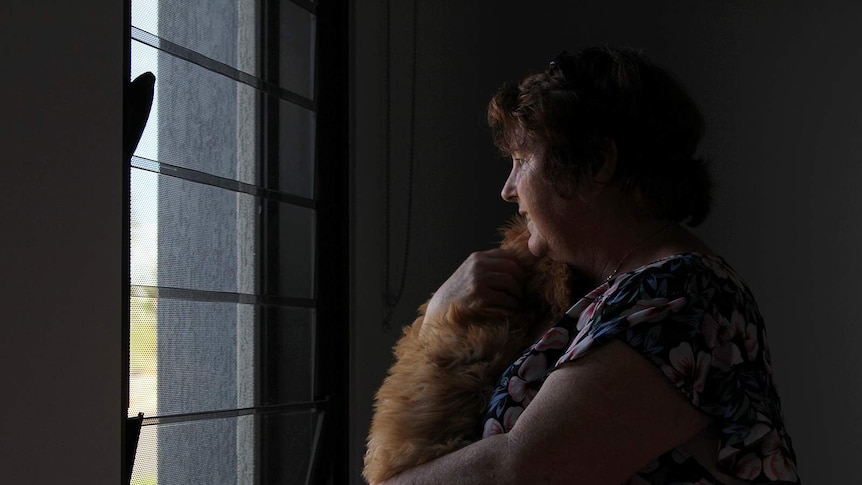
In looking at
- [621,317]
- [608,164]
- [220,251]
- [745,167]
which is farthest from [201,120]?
[745,167]

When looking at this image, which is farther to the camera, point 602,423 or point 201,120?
point 201,120

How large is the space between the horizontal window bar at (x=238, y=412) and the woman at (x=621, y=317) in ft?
1.60

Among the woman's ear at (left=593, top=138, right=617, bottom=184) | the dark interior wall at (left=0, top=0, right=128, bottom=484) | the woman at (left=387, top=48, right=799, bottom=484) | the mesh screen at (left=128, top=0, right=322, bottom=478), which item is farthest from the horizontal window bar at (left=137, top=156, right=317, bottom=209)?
the woman's ear at (left=593, top=138, right=617, bottom=184)

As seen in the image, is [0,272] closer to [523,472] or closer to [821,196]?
[523,472]

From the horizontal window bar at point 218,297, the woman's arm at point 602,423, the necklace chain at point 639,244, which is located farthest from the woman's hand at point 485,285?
the horizontal window bar at point 218,297

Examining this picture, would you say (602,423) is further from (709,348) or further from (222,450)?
(222,450)

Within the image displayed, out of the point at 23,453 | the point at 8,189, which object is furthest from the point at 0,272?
the point at 23,453

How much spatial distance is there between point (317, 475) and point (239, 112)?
2.40 feet

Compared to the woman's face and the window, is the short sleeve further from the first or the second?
the window

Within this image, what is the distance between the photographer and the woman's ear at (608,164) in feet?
3.52

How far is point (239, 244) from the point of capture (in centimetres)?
161

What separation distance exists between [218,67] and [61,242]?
0.53 metres

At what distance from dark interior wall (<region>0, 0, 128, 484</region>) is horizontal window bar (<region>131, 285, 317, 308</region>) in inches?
5.0

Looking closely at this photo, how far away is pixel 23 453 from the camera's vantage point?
41.2 inches
